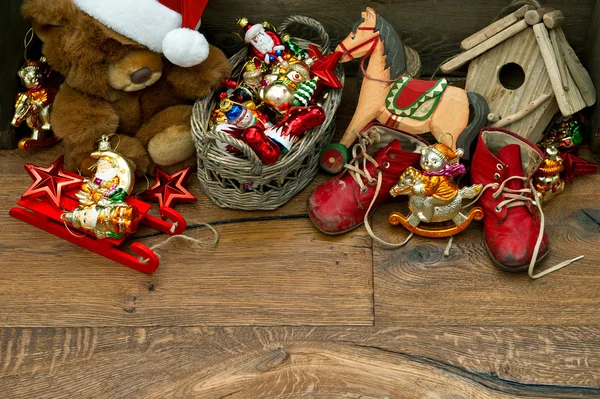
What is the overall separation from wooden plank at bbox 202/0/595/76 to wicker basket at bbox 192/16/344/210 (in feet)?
0.49

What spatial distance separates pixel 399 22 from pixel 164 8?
62cm

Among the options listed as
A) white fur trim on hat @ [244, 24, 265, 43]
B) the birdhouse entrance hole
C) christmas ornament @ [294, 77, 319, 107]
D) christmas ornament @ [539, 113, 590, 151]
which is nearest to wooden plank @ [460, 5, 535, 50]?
the birdhouse entrance hole

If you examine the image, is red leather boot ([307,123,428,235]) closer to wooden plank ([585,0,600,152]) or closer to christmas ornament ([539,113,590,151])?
christmas ornament ([539,113,590,151])

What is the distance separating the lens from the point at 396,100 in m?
1.38

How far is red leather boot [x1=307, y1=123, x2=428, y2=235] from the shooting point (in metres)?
1.33

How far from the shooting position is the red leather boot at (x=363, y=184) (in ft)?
4.37

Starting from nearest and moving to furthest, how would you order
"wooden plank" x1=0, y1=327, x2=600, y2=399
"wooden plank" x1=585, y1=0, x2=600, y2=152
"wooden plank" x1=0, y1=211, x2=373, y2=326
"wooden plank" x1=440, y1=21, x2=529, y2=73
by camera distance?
"wooden plank" x1=0, y1=327, x2=600, y2=399 < "wooden plank" x1=0, y1=211, x2=373, y2=326 < "wooden plank" x1=440, y1=21, x2=529, y2=73 < "wooden plank" x1=585, y1=0, x2=600, y2=152

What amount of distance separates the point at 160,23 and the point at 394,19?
2.03ft

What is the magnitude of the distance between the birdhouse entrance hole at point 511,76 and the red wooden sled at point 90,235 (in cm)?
81

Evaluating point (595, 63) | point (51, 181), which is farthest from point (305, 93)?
point (595, 63)

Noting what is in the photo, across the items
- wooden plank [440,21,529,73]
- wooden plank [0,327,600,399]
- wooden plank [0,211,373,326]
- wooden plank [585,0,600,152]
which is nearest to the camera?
wooden plank [0,327,600,399]

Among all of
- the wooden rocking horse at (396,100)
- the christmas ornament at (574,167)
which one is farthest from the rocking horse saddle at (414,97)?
the christmas ornament at (574,167)

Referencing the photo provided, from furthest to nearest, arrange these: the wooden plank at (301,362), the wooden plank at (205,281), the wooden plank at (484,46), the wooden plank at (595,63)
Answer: the wooden plank at (595,63) → the wooden plank at (484,46) → the wooden plank at (205,281) → the wooden plank at (301,362)

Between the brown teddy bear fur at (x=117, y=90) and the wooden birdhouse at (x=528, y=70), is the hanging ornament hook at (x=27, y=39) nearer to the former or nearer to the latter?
the brown teddy bear fur at (x=117, y=90)
